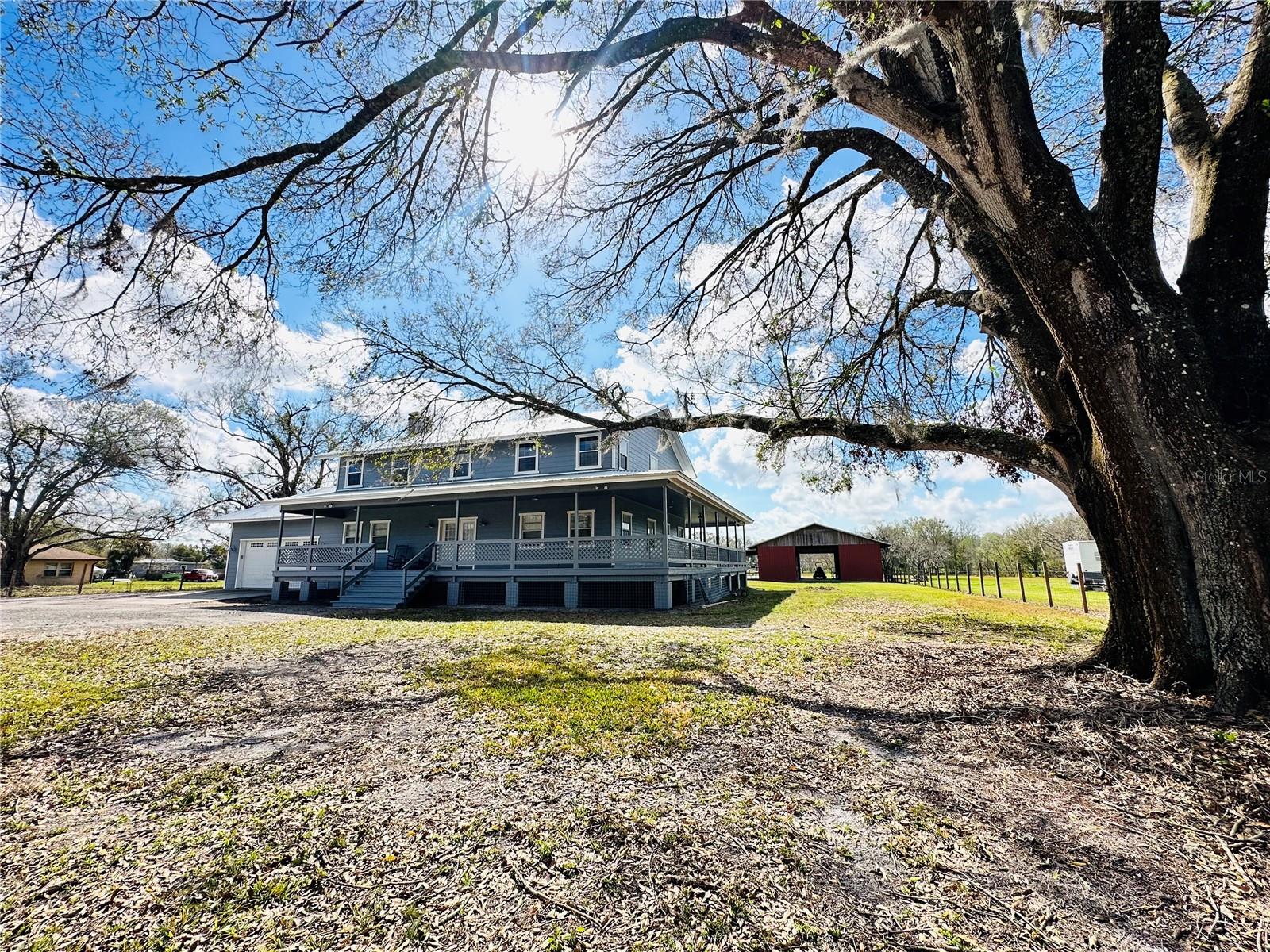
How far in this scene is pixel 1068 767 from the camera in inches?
132

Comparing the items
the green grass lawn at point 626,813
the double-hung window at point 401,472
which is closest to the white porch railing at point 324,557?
the double-hung window at point 401,472

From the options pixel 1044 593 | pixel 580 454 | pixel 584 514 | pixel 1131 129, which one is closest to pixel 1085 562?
pixel 1044 593

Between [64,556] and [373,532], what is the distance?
4467cm

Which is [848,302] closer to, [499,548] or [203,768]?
[203,768]

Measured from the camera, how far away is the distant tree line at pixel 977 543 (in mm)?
41647

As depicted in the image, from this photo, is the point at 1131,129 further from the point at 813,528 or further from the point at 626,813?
the point at 813,528

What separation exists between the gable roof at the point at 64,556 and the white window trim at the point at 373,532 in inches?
1594

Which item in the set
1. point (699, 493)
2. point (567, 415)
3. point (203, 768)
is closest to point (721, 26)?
point (567, 415)

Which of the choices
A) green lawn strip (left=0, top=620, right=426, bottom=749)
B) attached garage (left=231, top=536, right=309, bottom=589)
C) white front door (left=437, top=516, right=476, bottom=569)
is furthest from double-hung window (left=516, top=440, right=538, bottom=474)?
attached garage (left=231, top=536, right=309, bottom=589)

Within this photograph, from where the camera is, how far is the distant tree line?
41.6 meters

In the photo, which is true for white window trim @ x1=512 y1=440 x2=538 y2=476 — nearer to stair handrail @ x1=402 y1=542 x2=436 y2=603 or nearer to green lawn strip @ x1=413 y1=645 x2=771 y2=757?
stair handrail @ x1=402 y1=542 x2=436 y2=603

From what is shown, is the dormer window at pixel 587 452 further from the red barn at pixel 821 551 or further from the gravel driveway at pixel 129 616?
the red barn at pixel 821 551

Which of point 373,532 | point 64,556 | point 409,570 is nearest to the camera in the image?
point 409,570

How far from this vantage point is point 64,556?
44.2m
